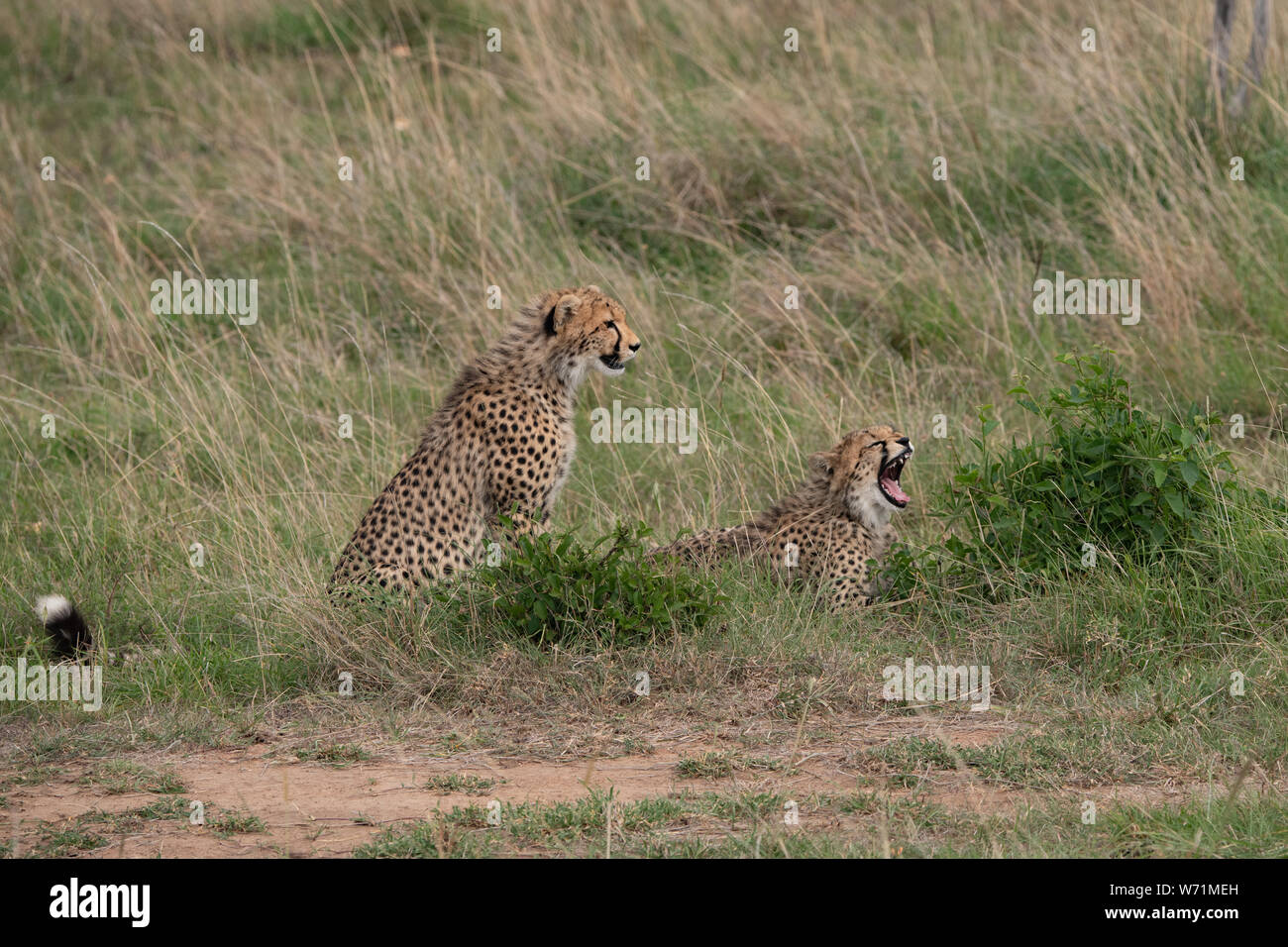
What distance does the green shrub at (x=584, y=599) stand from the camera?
Answer: 4938 millimetres

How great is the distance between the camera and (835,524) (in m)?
5.75

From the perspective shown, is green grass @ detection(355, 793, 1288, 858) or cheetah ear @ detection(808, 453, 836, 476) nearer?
green grass @ detection(355, 793, 1288, 858)

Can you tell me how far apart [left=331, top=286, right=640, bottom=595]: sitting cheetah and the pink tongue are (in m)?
1.01

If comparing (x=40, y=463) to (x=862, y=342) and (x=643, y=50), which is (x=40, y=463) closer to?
(x=862, y=342)

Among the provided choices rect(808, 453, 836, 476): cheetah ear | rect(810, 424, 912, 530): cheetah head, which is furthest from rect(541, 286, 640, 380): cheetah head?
rect(810, 424, 912, 530): cheetah head

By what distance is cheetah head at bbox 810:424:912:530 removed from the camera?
5.78m

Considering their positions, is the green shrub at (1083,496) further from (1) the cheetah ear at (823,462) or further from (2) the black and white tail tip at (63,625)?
(2) the black and white tail tip at (63,625)

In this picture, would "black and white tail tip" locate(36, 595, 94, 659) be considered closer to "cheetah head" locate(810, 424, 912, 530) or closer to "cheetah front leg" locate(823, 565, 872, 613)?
"cheetah front leg" locate(823, 565, 872, 613)

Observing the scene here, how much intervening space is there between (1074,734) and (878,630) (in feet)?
3.29

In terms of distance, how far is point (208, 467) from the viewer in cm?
675

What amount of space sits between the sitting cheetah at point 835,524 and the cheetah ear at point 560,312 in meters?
0.88

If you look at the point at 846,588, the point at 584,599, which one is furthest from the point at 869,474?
the point at 584,599

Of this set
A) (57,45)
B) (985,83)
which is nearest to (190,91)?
(57,45)

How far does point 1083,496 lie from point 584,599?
5.57 feet
